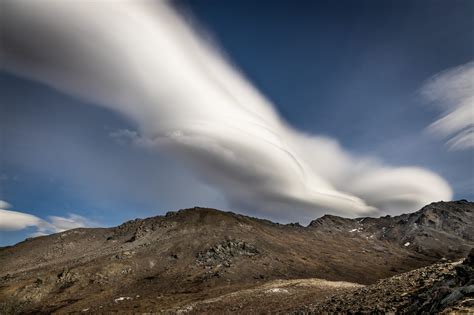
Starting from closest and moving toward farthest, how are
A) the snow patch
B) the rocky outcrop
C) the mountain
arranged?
the rocky outcrop
the snow patch
the mountain

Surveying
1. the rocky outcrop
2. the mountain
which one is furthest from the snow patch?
the rocky outcrop

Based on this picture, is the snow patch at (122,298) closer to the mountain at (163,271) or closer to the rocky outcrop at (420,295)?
the mountain at (163,271)

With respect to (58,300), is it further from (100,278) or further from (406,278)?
(406,278)

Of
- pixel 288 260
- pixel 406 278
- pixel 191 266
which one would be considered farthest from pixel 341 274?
pixel 406 278

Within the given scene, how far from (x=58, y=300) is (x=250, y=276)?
2560 inches

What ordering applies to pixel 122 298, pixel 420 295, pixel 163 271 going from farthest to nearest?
pixel 163 271
pixel 122 298
pixel 420 295

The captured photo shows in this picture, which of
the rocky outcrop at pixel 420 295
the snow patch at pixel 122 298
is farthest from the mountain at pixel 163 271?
the rocky outcrop at pixel 420 295

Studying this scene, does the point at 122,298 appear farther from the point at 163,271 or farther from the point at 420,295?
the point at 420,295

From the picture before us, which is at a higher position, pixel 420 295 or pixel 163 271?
pixel 163 271

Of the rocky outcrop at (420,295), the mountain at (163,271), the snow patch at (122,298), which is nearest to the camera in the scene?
the rocky outcrop at (420,295)

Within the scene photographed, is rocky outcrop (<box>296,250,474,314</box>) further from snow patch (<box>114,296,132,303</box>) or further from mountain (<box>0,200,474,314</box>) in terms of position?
snow patch (<box>114,296,132,303</box>)

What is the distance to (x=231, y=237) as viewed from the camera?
169250mm

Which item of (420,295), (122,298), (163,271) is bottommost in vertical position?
(420,295)

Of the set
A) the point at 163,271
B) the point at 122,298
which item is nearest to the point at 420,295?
the point at 122,298
